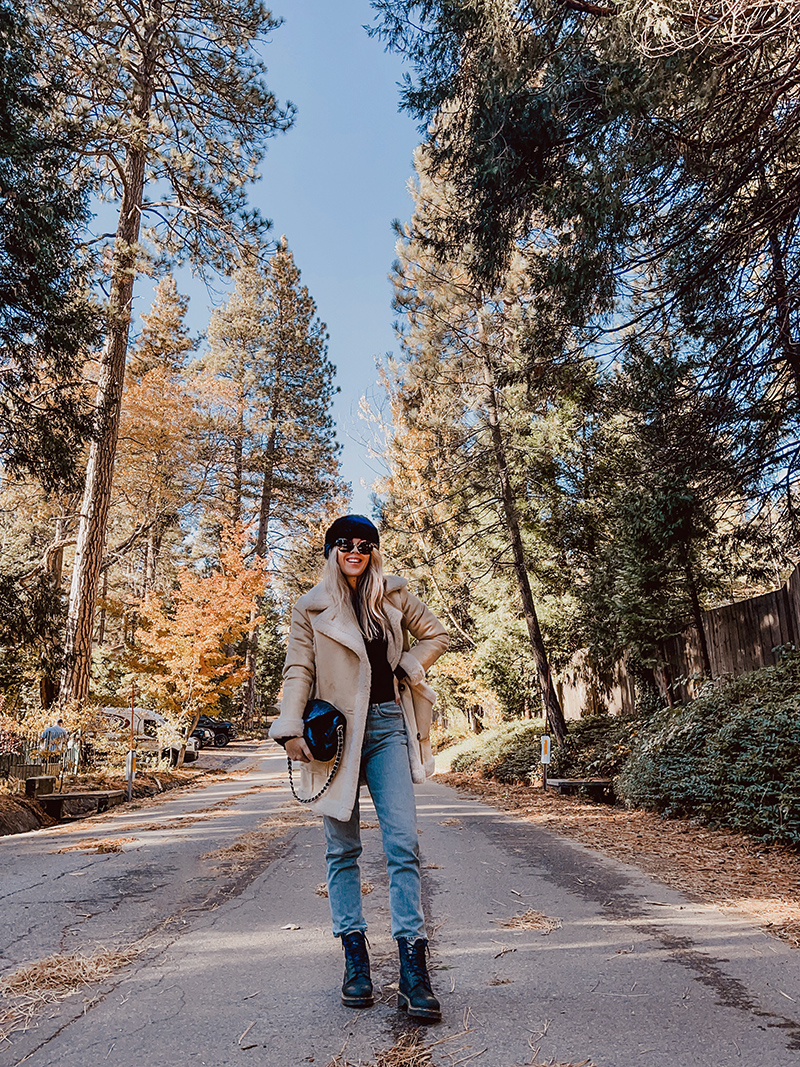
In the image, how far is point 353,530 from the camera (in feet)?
10.8

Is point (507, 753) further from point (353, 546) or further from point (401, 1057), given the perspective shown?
point (401, 1057)

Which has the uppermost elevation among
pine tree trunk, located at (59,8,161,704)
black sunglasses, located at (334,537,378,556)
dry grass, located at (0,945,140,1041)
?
pine tree trunk, located at (59,8,161,704)

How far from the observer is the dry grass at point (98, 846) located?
6.40m

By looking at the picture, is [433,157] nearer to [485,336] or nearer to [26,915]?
[485,336]

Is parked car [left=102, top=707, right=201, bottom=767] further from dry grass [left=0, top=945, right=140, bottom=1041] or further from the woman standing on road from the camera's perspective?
the woman standing on road

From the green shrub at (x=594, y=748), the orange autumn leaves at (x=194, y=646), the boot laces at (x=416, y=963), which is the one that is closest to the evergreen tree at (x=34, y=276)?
the boot laces at (x=416, y=963)

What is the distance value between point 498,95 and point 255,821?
7.92 m

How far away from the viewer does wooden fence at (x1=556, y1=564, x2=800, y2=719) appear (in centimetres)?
953

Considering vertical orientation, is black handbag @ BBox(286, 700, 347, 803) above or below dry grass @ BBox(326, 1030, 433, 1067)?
above

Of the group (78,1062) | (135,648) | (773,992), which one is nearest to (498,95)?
(773,992)

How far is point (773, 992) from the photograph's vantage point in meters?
2.72

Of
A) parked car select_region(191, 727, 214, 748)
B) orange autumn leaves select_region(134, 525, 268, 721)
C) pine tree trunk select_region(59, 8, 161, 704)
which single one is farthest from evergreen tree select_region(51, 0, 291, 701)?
parked car select_region(191, 727, 214, 748)

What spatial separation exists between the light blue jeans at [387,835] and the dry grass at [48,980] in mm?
1055

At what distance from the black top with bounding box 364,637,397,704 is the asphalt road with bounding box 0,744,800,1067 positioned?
3.65ft
